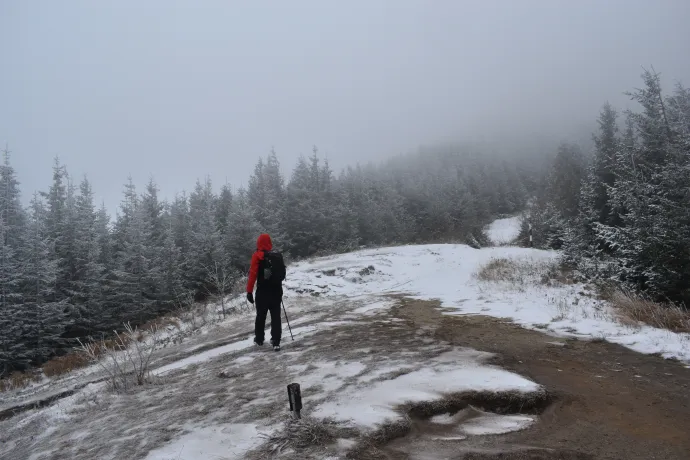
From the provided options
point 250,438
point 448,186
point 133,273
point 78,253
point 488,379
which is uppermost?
point 448,186

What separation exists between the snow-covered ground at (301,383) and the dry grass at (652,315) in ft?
0.97

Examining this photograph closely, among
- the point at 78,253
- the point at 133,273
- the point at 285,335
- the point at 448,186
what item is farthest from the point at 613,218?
the point at 448,186

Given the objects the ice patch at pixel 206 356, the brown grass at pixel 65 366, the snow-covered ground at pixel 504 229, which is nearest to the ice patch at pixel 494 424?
the ice patch at pixel 206 356

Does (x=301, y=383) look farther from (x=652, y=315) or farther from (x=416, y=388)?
(x=652, y=315)

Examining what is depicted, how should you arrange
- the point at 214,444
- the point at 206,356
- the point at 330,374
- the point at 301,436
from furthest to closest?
the point at 206,356, the point at 330,374, the point at 214,444, the point at 301,436

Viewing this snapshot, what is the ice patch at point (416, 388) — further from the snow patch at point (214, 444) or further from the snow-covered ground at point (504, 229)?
the snow-covered ground at point (504, 229)

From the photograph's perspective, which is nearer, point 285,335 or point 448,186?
point 285,335

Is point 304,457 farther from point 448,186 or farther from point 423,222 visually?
point 448,186

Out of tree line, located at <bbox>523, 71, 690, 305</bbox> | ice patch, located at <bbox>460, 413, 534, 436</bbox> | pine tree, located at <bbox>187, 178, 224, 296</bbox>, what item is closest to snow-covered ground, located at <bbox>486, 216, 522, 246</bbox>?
tree line, located at <bbox>523, 71, 690, 305</bbox>

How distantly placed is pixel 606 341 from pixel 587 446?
13.5 ft

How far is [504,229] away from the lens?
59.7 meters

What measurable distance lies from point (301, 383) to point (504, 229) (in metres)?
60.6

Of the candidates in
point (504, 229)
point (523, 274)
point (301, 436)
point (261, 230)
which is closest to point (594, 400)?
point (301, 436)

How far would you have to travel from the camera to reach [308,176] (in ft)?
133
